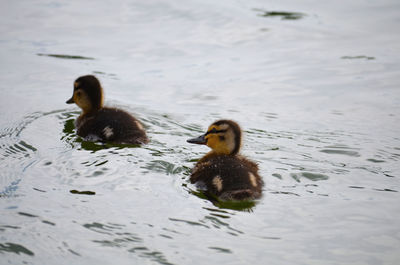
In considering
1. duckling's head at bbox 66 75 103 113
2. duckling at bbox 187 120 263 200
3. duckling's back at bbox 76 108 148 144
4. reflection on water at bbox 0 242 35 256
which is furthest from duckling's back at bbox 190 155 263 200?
duckling's head at bbox 66 75 103 113

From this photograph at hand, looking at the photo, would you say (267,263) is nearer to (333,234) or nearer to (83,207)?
(333,234)

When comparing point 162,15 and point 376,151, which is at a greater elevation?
point 162,15

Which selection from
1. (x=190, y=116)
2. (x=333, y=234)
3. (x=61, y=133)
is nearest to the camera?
(x=333, y=234)

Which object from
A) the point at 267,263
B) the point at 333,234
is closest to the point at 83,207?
the point at 267,263

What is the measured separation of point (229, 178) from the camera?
16.4 ft

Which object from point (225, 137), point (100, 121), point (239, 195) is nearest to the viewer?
point (239, 195)

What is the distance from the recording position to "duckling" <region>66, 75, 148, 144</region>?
621 cm

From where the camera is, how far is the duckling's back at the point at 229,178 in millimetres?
4895

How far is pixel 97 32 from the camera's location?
10875mm

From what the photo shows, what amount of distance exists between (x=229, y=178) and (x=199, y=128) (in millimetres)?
2036

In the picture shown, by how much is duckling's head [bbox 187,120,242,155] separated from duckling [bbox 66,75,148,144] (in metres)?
0.90

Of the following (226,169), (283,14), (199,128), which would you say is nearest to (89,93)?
(199,128)

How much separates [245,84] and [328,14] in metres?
3.74

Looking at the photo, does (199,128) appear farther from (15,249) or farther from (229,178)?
(15,249)
